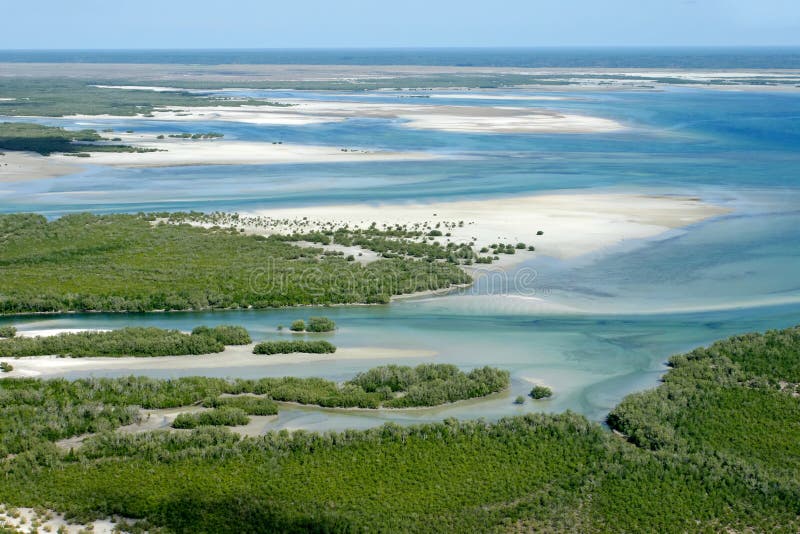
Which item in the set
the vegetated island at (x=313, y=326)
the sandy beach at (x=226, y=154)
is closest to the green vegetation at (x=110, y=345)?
the vegetated island at (x=313, y=326)

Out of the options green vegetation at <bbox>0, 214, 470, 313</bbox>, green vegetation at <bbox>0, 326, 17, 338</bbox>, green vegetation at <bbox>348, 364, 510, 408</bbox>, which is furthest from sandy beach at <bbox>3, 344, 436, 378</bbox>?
green vegetation at <bbox>0, 214, 470, 313</bbox>

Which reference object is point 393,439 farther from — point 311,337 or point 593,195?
point 593,195

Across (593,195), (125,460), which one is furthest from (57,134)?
(125,460)

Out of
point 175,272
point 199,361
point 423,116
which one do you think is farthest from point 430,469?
point 423,116

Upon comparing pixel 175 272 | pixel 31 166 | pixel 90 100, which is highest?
pixel 90 100

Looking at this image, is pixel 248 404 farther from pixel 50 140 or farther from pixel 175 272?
pixel 50 140
